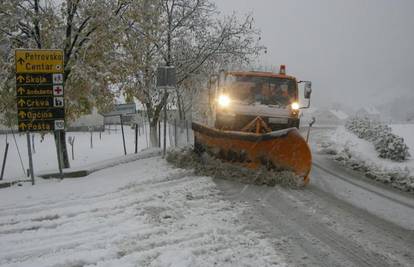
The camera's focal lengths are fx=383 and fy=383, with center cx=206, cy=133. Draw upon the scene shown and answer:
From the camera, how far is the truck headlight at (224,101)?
9391 mm

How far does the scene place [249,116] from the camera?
9.31 metres

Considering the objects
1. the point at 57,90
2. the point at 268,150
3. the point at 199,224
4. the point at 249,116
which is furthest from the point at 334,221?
the point at 57,90

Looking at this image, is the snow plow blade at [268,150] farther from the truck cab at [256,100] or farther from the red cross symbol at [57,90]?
the red cross symbol at [57,90]

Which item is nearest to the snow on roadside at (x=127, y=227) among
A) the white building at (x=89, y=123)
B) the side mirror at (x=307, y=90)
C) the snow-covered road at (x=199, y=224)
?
the snow-covered road at (x=199, y=224)

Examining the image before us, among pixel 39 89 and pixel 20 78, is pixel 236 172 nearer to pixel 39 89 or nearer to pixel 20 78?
pixel 39 89

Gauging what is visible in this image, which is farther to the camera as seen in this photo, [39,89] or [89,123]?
[89,123]

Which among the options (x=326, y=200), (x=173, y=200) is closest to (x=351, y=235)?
(x=326, y=200)

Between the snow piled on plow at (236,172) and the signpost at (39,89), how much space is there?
3228 mm

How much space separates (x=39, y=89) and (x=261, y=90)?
16.9 ft

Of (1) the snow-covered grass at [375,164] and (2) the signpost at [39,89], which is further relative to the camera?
(1) the snow-covered grass at [375,164]

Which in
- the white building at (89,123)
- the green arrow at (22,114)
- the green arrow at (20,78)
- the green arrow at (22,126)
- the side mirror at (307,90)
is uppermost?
the green arrow at (20,78)

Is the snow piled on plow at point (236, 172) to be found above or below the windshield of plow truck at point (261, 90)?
below

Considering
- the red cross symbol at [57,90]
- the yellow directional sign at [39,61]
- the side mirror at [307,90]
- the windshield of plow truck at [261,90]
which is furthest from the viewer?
the side mirror at [307,90]

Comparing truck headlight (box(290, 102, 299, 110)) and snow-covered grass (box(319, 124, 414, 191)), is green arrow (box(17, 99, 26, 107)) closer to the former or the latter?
truck headlight (box(290, 102, 299, 110))
